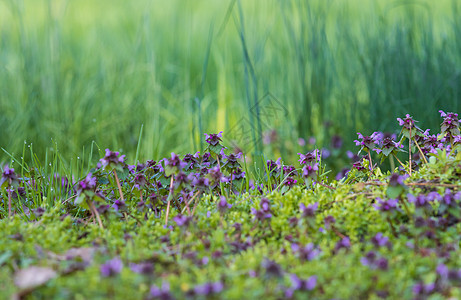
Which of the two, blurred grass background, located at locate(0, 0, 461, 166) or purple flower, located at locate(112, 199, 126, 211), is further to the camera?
blurred grass background, located at locate(0, 0, 461, 166)

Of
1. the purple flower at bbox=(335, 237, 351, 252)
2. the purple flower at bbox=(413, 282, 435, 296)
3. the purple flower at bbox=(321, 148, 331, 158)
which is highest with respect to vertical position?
the purple flower at bbox=(321, 148, 331, 158)

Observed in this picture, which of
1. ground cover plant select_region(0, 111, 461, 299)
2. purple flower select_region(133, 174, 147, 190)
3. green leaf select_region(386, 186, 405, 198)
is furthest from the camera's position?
purple flower select_region(133, 174, 147, 190)

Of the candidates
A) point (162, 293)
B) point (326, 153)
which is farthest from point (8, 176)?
point (326, 153)

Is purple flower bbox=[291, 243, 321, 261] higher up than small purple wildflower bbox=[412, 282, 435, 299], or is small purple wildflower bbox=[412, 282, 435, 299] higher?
purple flower bbox=[291, 243, 321, 261]

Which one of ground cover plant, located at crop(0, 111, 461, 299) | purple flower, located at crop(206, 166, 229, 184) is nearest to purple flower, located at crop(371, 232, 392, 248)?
ground cover plant, located at crop(0, 111, 461, 299)

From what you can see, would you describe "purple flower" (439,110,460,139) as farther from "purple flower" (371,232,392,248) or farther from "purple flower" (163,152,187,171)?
"purple flower" (163,152,187,171)

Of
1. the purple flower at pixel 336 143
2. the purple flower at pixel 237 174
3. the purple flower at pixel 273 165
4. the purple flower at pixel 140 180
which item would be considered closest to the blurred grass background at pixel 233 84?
the purple flower at pixel 336 143

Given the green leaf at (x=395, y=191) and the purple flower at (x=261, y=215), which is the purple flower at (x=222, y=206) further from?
the green leaf at (x=395, y=191)
